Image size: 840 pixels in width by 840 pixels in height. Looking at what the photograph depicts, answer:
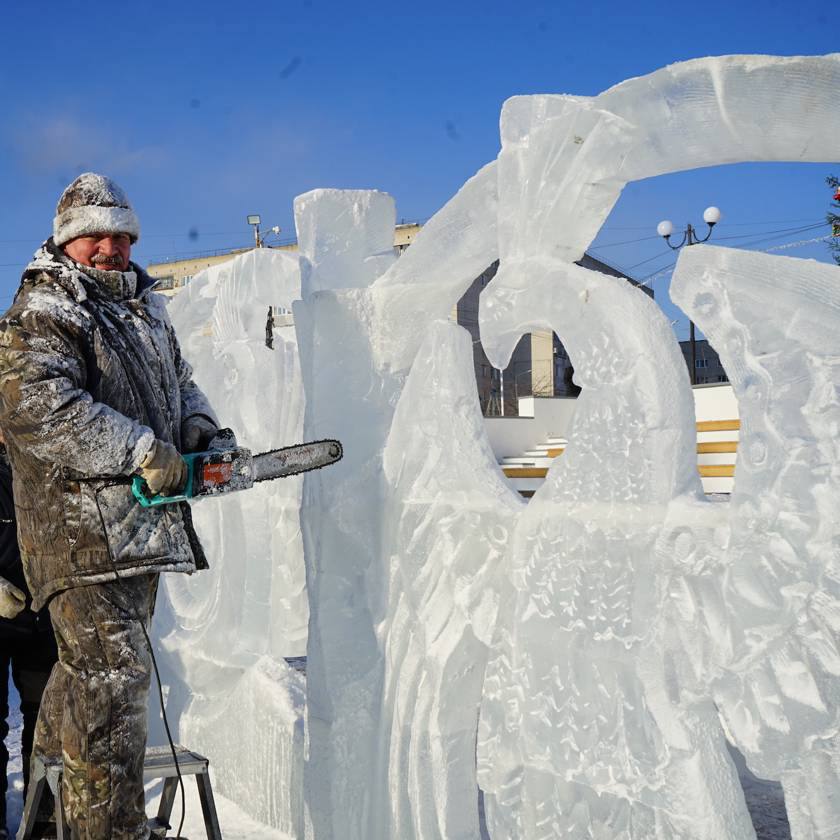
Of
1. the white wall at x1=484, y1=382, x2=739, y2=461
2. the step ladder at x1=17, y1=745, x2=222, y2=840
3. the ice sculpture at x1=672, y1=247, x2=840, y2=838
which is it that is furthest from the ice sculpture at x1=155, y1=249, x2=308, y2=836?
the white wall at x1=484, y1=382, x2=739, y2=461

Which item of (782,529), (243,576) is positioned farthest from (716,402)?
(782,529)

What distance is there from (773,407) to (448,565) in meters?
0.88

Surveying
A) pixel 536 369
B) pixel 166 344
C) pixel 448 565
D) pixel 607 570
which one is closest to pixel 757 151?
pixel 607 570

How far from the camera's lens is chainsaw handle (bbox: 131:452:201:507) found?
211 cm

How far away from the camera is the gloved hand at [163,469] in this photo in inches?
81.3

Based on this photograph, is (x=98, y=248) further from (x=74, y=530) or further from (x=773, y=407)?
(x=773, y=407)

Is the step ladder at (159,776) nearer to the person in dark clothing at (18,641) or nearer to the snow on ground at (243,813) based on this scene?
the person in dark clothing at (18,641)

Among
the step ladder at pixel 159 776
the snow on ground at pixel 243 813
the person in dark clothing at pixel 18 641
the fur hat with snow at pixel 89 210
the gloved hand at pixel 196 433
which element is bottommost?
the snow on ground at pixel 243 813

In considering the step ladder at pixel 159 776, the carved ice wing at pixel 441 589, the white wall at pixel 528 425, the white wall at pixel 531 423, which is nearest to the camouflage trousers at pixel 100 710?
the step ladder at pixel 159 776

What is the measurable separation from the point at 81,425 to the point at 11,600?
3.04 ft

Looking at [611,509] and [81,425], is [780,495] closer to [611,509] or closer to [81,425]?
[611,509]

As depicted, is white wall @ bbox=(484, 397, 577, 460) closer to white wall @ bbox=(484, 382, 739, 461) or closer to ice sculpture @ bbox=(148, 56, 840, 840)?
white wall @ bbox=(484, 382, 739, 461)

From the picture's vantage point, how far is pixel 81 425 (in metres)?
2.02

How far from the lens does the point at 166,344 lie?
2.43 meters
